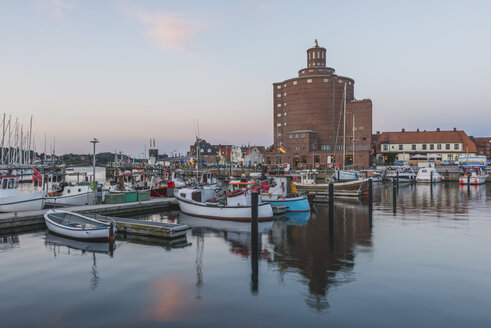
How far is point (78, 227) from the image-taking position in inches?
845

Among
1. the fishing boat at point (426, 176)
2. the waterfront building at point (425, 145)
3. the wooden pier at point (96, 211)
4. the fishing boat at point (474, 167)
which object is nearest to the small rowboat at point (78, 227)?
the wooden pier at point (96, 211)

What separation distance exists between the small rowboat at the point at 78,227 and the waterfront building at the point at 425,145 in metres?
98.8

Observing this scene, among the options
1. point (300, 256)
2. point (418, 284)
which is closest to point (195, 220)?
point (300, 256)

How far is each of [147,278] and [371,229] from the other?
17718 mm

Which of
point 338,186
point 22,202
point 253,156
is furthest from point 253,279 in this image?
point 253,156

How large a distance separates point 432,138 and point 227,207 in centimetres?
10154

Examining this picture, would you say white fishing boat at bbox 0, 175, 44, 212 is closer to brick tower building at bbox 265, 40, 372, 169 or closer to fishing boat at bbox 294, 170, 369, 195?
fishing boat at bbox 294, 170, 369, 195

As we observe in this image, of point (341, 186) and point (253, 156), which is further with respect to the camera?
point (253, 156)

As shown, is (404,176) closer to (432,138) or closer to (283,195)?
(432,138)

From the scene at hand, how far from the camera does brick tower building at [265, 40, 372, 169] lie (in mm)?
97750

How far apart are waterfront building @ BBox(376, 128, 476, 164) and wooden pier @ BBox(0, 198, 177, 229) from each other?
87805 mm

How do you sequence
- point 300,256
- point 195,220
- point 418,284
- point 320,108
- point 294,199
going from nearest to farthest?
point 418,284
point 300,256
point 195,220
point 294,199
point 320,108

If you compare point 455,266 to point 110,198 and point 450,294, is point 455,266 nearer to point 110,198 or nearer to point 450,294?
point 450,294

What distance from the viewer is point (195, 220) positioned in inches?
1159
